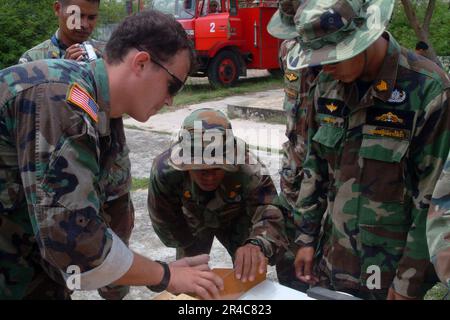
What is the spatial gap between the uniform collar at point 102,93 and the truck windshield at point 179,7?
366 inches

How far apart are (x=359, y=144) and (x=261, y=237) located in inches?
20.1

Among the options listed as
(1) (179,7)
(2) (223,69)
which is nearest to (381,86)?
(2) (223,69)

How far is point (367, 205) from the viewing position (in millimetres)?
1759

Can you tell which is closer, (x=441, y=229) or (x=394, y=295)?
(x=441, y=229)

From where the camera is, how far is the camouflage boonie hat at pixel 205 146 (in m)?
2.06

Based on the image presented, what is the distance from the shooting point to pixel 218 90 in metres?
10.3

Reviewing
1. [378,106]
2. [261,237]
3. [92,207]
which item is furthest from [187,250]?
[92,207]

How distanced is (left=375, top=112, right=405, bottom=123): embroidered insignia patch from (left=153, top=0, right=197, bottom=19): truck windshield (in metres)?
9.05

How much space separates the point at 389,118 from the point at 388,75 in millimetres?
142

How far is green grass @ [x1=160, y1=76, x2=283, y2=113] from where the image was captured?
940cm

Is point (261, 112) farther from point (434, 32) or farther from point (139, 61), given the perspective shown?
point (139, 61)

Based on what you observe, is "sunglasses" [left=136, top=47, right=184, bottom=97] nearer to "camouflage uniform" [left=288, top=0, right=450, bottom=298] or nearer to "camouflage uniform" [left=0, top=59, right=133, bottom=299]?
"camouflage uniform" [left=0, top=59, right=133, bottom=299]

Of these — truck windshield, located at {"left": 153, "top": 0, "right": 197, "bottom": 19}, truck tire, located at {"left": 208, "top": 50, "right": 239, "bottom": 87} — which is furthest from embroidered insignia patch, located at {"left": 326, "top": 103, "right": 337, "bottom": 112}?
truck windshield, located at {"left": 153, "top": 0, "right": 197, "bottom": 19}

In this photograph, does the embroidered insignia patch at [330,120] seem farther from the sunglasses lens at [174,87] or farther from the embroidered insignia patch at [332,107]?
the sunglasses lens at [174,87]
